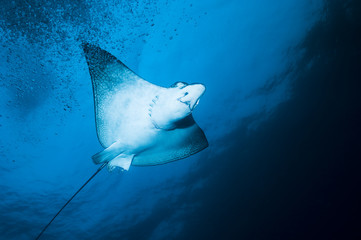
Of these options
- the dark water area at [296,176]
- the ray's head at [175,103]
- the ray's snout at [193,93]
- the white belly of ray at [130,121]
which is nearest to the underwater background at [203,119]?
the dark water area at [296,176]

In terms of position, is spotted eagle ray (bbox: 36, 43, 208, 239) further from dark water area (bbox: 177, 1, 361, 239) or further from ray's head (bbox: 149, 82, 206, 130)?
dark water area (bbox: 177, 1, 361, 239)

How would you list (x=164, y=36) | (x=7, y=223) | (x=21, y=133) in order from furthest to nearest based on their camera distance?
(x=7, y=223), (x=21, y=133), (x=164, y=36)

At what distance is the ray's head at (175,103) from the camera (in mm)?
2197

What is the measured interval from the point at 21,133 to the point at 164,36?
6.33 meters

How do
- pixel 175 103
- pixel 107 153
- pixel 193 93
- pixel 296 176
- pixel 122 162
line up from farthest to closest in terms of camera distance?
pixel 296 176, pixel 122 162, pixel 107 153, pixel 175 103, pixel 193 93

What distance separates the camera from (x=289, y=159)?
14.9 m

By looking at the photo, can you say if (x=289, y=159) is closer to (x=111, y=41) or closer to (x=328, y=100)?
(x=328, y=100)

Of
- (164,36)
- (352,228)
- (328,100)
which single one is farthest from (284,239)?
(164,36)

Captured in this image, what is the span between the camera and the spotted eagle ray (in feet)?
7.48

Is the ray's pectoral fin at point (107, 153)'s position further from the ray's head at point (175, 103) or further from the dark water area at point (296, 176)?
the dark water area at point (296, 176)

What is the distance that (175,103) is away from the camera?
7.54ft

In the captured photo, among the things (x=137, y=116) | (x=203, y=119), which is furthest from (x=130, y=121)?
(x=203, y=119)

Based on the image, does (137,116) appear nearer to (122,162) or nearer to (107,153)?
(107,153)

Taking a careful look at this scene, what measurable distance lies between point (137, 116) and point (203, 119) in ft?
24.9
